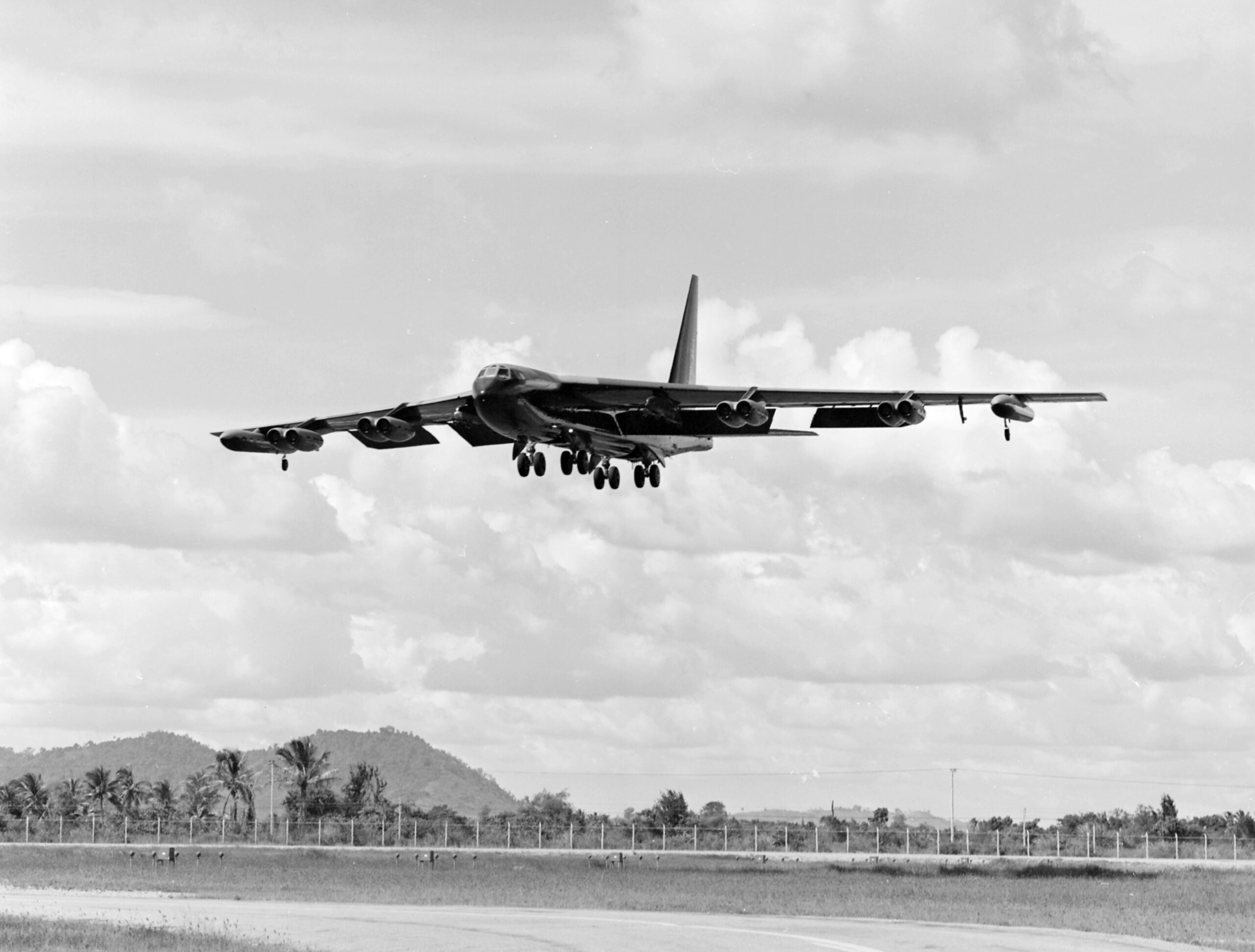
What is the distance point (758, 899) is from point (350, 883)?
675 inches

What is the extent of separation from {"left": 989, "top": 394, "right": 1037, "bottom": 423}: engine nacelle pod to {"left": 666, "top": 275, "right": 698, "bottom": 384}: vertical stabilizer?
22874 mm

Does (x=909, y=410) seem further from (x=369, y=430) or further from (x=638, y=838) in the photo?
(x=638, y=838)

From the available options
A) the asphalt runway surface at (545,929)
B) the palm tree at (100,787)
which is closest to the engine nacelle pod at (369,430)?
the asphalt runway surface at (545,929)

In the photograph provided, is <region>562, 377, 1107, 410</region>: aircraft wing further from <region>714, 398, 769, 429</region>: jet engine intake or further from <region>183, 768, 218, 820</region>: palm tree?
<region>183, 768, 218, 820</region>: palm tree

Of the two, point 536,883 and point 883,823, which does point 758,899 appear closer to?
point 536,883

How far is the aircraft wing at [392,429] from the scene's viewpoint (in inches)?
1943

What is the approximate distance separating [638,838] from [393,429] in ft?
167

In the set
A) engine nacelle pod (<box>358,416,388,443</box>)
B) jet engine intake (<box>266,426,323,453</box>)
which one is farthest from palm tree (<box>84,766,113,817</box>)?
engine nacelle pod (<box>358,416,388,443</box>)

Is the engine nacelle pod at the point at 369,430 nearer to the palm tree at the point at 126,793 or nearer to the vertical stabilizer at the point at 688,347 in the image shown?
the vertical stabilizer at the point at 688,347

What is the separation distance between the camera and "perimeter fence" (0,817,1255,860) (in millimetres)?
89500

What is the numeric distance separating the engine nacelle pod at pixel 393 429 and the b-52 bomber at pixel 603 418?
0.13 feet

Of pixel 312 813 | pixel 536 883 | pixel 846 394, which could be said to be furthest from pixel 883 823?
pixel 846 394

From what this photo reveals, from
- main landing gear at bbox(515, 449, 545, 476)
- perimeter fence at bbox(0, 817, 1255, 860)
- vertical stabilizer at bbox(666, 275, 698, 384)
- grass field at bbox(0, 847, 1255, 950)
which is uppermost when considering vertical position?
vertical stabilizer at bbox(666, 275, 698, 384)

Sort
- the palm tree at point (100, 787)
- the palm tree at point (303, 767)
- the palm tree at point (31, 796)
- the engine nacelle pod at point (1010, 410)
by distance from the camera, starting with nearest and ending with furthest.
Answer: the engine nacelle pod at point (1010, 410) → the palm tree at point (303, 767) → the palm tree at point (31, 796) → the palm tree at point (100, 787)
